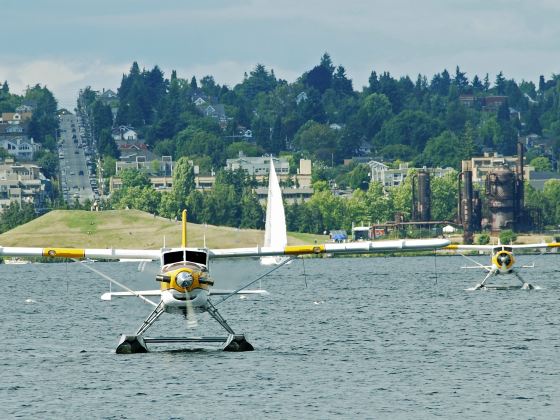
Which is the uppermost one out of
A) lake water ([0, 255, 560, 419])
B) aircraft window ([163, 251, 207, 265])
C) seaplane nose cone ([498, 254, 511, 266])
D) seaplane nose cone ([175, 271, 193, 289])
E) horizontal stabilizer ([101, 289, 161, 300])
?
aircraft window ([163, 251, 207, 265])

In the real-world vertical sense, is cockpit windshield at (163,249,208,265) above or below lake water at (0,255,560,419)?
above

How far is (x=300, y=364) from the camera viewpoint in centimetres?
5594

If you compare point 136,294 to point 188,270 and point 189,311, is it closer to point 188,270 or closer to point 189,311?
point 189,311

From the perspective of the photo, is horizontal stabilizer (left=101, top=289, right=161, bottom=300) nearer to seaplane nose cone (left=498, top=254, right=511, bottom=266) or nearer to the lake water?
the lake water

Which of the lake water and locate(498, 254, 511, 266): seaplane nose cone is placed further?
locate(498, 254, 511, 266): seaplane nose cone

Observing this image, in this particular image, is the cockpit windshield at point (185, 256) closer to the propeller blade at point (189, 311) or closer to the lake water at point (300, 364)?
the propeller blade at point (189, 311)

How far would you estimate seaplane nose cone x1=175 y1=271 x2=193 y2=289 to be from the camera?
171 feet

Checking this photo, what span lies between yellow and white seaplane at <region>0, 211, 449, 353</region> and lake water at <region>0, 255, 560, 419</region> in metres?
0.75

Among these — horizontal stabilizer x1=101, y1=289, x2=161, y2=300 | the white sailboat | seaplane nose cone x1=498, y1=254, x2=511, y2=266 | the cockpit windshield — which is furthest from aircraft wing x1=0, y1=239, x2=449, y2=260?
the white sailboat

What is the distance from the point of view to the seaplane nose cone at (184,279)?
52156 millimetres

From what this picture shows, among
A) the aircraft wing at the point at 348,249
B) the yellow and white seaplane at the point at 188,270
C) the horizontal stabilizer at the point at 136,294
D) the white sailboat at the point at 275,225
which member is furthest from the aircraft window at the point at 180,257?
the white sailboat at the point at 275,225

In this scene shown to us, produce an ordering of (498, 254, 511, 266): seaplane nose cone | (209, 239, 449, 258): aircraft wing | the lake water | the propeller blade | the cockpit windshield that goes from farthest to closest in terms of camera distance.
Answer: (498, 254, 511, 266): seaplane nose cone, (209, 239, 449, 258): aircraft wing, the cockpit windshield, the propeller blade, the lake water

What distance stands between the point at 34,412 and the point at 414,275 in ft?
308

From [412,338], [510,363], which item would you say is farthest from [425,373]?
[412,338]
